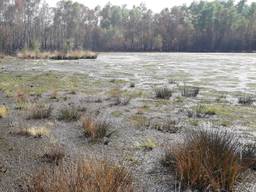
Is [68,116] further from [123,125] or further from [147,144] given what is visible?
[147,144]

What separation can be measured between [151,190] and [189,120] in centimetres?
509

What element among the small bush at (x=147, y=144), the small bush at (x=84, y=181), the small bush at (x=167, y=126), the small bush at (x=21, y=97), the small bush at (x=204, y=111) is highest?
the small bush at (x=84, y=181)

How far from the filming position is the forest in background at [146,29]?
80812 mm

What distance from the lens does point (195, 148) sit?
5.20 m

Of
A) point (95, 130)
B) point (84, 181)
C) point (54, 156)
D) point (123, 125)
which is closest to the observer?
point (84, 181)

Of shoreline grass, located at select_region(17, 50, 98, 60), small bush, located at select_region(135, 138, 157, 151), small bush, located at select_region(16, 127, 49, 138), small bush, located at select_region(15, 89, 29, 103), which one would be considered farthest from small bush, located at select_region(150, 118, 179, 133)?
shoreline grass, located at select_region(17, 50, 98, 60)

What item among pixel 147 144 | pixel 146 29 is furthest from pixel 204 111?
pixel 146 29

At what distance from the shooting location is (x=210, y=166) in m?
4.93

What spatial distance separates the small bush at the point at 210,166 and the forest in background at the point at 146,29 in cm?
7203

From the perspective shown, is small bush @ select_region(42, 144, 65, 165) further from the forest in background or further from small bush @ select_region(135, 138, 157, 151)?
the forest in background

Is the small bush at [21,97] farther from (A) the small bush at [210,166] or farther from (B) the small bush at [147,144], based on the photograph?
(A) the small bush at [210,166]

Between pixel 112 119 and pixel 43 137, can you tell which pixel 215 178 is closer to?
pixel 43 137

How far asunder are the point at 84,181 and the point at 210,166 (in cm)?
213

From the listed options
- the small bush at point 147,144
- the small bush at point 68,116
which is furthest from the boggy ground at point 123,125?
the small bush at point 68,116
